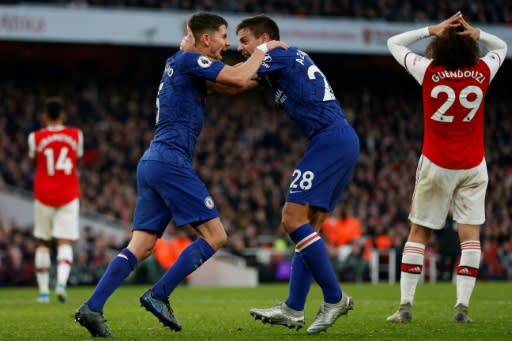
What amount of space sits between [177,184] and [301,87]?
48.6 inches

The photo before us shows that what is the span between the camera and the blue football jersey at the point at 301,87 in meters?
7.98

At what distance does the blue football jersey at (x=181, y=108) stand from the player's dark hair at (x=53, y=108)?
579 centimetres

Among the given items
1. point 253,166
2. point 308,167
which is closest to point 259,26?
point 308,167

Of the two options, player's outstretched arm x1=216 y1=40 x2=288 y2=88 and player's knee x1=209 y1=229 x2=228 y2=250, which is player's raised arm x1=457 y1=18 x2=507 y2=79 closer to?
player's outstretched arm x1=216 y1=40 x2=288 y2=88

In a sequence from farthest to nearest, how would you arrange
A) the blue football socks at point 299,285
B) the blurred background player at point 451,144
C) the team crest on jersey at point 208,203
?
the blurred background player at point 451,144
the blue football socks at point 299,285
the team crest on jersey at point 208,203

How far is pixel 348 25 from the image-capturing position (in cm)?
3269

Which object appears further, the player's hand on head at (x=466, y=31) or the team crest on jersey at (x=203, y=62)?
the player's hand on head at (x=466, y=31)

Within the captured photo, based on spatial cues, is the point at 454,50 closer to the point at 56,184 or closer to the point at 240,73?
the point at 240,73

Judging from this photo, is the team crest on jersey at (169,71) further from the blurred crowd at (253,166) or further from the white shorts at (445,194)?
Answer: the blurred crowd at (253,166)

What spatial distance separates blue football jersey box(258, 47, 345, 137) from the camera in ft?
26.2

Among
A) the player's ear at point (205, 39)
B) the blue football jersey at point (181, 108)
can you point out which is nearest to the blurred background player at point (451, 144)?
the player's ear at point (205, 39)

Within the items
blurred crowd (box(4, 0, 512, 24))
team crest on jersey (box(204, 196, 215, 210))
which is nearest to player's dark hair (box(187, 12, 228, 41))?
team crest on jersey (box(204, 196, 215, 210))

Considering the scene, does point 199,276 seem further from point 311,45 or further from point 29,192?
point 311,45

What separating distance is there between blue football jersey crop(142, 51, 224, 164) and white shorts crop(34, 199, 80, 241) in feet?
19.7
